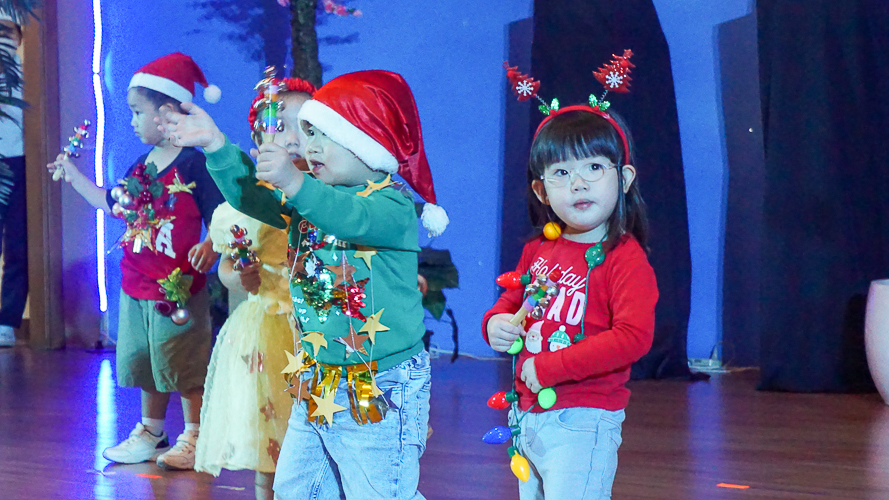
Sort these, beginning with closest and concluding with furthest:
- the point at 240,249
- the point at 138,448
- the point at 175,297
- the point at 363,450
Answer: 1. the point at 363,450
2. the point at 240,249
3. the point at 175,297
4. the point at 138,448

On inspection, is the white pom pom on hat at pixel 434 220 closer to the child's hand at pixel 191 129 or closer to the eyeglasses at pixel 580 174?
the eyeglasses at pixel 580 174

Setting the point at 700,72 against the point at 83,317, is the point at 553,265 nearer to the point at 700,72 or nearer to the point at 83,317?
the point at 700,72

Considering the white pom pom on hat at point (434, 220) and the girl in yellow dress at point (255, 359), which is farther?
the girl in yellow dress at point (255, 359)

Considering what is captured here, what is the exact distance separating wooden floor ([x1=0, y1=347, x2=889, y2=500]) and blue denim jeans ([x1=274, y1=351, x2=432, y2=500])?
0.89 meters

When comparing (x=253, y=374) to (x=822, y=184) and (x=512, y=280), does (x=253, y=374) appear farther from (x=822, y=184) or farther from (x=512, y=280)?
(x=822, y=184)

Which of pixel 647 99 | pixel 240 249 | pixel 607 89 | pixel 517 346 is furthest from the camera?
pixel 647 99

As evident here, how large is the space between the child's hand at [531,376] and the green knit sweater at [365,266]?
0.19 meters

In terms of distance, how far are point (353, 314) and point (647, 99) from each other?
2.78 m

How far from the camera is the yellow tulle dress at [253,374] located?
1.94m

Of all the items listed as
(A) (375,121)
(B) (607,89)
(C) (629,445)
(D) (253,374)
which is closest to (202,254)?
(D) (253,374)

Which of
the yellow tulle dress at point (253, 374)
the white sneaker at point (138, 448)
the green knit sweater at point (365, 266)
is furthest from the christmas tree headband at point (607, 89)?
the white sneaker at point (138, 448)

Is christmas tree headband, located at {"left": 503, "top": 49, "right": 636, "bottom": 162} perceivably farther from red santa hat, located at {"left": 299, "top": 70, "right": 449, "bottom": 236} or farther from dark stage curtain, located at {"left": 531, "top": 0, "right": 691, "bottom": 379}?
dark stage curtain, located at {"left": 531, "top": 0, "right": 691, "bottom": 379}

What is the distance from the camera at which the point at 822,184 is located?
3607 mm

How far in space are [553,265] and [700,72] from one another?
2.87 meters
